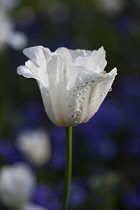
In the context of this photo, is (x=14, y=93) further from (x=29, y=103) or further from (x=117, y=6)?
(x=117, y=6)

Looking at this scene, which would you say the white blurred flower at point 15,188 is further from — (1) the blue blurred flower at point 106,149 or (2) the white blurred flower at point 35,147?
(1) the blue blurred flower at point 106,149

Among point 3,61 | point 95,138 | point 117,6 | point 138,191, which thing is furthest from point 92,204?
point 117,6

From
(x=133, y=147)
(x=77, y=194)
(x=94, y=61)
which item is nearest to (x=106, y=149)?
(x=133, y=147)

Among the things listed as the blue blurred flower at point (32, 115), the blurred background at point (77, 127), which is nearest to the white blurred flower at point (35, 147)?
the blurred background at point (77, 127)

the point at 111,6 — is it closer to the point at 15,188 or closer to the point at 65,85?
the point at 15,188

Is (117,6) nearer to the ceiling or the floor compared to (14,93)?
nearer to the ceiling

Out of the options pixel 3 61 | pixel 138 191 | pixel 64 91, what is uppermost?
pixel 64 91

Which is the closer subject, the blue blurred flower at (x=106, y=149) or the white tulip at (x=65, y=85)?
the white tulip at (x=65, y=85)
